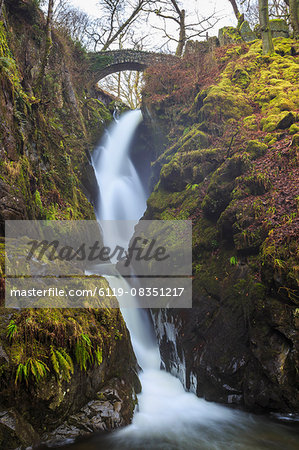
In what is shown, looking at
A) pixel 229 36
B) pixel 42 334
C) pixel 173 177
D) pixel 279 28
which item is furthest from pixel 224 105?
pixel 42 334

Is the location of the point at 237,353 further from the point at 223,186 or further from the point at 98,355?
the point at 223,186

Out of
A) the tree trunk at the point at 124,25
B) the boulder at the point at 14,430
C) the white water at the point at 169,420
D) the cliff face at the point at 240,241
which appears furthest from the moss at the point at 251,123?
the tree trunk at the point at 124,25

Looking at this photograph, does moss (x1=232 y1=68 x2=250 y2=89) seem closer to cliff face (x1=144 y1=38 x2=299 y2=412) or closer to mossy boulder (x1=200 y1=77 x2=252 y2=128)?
cliff face (x1=144 y1=38 x2=299 y2=412)

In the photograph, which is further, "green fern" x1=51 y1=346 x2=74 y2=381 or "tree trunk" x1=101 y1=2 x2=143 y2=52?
"tree trunk" x1=101 y1=2 x2=143 y2=52

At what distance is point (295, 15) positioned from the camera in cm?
1193

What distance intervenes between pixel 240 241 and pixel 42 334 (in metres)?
4.33

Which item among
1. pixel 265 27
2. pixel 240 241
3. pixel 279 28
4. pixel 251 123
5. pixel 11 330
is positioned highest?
pixel 279 28

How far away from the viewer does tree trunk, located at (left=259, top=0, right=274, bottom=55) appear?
11.5 metres

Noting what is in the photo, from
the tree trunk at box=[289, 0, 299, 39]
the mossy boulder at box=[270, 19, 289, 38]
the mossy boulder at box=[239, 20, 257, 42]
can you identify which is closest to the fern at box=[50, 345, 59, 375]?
the tree trunk at box=[289, 0, 299, 39]

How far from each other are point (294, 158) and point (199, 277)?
3.62 m

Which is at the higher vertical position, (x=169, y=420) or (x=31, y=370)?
(x=31, y=370)

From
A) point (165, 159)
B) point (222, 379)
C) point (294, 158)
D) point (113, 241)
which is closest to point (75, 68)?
point (165, 159)

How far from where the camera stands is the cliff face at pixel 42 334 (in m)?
3.39

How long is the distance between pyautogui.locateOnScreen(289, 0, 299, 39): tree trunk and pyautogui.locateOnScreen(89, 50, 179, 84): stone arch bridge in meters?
7.38
